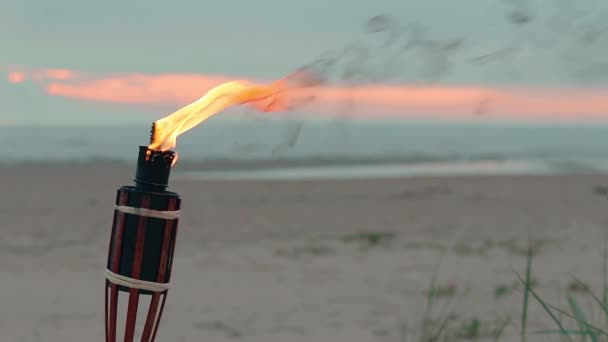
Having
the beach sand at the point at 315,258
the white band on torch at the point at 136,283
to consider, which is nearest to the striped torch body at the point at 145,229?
the white band on torch at the point at 136,283

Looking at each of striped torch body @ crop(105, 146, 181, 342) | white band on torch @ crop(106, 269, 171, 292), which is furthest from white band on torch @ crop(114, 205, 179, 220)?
white band on torch @ crop(106, 269, 171, 292)

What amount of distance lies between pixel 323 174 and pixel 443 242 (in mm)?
9782

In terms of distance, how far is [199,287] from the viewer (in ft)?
22.1

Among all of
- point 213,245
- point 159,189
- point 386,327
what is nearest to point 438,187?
point 213,245

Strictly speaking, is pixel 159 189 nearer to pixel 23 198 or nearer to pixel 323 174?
pixel 23 198

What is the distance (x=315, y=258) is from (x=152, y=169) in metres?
5.94

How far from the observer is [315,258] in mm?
8047

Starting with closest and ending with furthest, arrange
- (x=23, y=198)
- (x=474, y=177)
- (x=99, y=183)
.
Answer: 1. (x=23, y=198)
2. (x=99, y=183)
3. (x=474, y=177)

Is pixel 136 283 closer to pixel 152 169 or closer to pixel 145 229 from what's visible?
pixel 145 229

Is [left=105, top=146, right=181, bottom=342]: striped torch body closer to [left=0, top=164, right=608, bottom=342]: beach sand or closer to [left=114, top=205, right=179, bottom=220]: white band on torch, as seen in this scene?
[left=114, top=205, right=179, bottom=220]: white band on torch

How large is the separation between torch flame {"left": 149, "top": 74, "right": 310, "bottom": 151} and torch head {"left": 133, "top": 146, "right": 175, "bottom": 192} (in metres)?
0.06

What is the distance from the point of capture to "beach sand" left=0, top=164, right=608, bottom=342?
5559mm

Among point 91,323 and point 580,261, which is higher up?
point 580,261

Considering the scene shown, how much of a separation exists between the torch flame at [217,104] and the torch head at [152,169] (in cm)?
6
